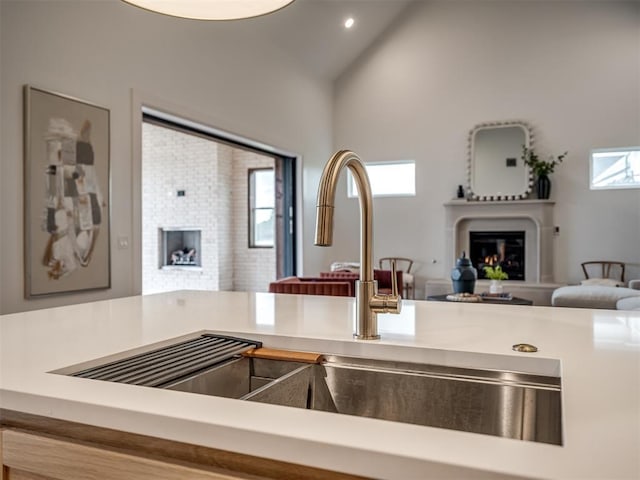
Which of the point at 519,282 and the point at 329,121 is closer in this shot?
the point at 519,282

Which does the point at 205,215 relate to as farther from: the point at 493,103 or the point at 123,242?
the point at 493,103

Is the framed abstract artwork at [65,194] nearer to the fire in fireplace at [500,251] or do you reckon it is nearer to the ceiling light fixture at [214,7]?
the ceiling light fixture at [214,7]

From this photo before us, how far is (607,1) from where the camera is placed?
6723mm

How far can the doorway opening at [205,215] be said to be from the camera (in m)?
8.23

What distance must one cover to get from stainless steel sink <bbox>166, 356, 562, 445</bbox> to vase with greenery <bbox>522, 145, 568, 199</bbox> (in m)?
6.50

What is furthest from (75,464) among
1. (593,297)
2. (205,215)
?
(205,215)

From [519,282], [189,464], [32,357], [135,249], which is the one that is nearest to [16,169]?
[135,249]

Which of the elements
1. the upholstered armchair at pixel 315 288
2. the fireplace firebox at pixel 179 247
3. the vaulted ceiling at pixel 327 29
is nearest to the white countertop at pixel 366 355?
the upholstered armchair at pixel 315 288

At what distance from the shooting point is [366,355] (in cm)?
110

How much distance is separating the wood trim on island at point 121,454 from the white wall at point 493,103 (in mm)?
6971

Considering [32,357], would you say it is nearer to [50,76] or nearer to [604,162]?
[50,76]

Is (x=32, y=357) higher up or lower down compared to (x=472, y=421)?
higher up

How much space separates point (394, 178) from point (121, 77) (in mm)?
4760

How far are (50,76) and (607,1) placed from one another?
Answer: 6.81m
